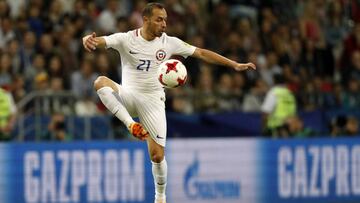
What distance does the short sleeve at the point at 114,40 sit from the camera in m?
15.8

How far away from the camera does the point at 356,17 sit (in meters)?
27.4

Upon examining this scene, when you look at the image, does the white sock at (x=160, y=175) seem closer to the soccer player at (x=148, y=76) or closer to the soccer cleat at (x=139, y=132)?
the soccer player at (x=148, y=76)

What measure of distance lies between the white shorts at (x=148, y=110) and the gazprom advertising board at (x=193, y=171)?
4688mm

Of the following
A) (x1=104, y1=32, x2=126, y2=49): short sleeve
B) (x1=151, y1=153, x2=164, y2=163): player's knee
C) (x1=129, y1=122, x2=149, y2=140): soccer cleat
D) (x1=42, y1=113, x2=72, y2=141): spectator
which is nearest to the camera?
(x1=129, y1=122, x2=149, y2=140): soccer cleat

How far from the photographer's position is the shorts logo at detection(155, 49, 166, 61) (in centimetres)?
1619

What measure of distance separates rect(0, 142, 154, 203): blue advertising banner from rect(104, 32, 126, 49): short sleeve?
16.5ft

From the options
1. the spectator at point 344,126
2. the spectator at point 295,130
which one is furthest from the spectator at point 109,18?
the spectator at point 344,126

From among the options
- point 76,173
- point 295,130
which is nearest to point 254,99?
point 295,130

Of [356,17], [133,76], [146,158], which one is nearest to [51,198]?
[146,158]

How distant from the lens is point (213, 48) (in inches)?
963

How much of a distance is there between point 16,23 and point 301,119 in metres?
5.51

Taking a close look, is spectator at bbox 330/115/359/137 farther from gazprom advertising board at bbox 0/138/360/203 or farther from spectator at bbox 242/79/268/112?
spectator at bbox 242/79/268/112

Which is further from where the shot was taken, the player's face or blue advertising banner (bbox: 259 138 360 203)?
blue advertising banner (bbox: 259 138 360 203)

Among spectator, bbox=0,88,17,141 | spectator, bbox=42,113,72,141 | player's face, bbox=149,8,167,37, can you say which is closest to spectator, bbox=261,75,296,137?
spectator, bbox=42,113,72,141
